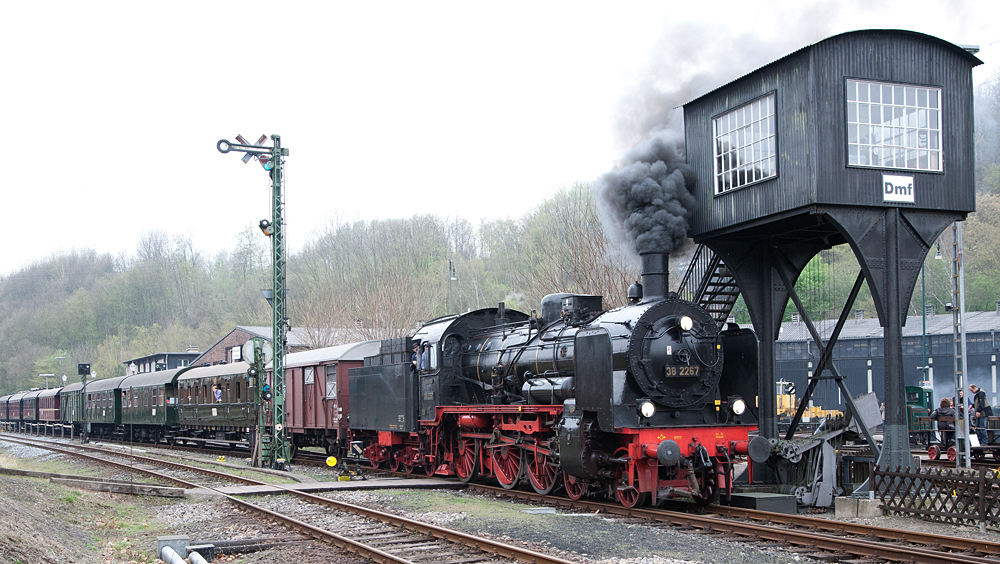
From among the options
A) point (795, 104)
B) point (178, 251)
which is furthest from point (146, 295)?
point (795, 104)

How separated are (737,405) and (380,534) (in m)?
5.69

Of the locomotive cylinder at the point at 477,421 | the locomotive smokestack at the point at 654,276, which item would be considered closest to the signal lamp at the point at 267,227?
the locomotive cylinder at the point at 477,421

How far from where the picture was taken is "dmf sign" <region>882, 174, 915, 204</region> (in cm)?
1391

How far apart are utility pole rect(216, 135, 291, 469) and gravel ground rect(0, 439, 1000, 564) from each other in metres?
4.88

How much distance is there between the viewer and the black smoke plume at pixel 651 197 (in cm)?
1520

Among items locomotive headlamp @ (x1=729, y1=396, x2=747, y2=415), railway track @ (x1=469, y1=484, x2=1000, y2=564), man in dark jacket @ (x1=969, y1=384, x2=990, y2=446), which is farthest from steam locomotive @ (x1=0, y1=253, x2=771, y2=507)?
man in dark jacket @ (x1=969, y1=384, x2=990, y2=446)

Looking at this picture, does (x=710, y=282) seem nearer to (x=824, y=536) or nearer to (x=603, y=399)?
(x=603, y=399)

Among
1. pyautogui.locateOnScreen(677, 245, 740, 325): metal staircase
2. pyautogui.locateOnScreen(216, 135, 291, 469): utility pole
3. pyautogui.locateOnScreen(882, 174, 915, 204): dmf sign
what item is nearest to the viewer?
pyautogui.locateOnScreen(882, 174, 915, 204): dmf sign

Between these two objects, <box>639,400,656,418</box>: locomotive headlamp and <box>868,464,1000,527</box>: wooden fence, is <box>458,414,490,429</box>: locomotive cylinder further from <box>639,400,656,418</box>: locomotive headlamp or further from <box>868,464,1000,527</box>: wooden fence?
<box>868,464,1000,527</box>: wooden fence

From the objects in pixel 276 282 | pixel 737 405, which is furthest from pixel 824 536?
pixel 276 282

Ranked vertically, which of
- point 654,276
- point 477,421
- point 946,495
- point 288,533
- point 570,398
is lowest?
point 288,533

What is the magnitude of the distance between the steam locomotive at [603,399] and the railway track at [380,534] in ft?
9.30

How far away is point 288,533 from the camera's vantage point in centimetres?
1072

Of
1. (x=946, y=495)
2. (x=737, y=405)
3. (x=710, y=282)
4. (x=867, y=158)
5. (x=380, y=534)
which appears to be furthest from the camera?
(x=710, y=282)
